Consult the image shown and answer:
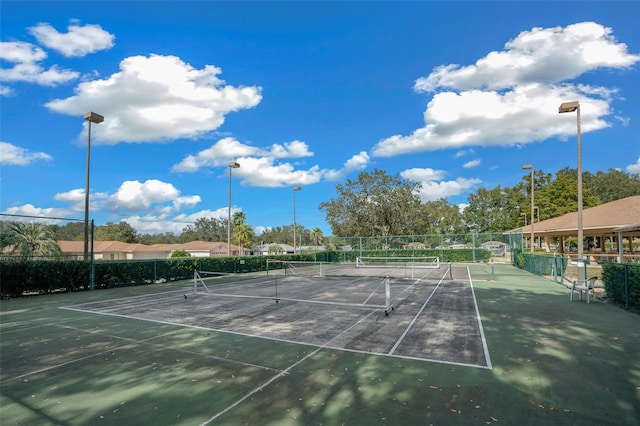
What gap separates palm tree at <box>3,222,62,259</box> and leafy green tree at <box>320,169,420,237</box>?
3367cm

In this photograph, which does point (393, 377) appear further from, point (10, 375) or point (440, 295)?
point (440, 295)

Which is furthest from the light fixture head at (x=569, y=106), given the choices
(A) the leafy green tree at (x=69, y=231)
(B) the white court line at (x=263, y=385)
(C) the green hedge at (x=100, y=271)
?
(A) the leafy green tree at (x=69, y=231)

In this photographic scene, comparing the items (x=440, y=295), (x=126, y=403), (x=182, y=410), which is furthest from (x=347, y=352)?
(x=440, y=295)

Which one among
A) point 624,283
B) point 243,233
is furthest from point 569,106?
point 243,233

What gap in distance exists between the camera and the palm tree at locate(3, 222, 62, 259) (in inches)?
547

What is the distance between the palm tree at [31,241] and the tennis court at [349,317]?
4.63m

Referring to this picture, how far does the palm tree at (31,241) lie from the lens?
45.6ft

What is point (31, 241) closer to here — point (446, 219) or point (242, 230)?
point (242, 230)

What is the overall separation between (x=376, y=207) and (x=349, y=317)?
35600 mm

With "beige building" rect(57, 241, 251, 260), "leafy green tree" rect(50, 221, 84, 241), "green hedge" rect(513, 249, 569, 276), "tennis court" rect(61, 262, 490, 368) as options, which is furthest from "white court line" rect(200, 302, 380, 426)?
"beige building" rect(57, 241, 251, 260)

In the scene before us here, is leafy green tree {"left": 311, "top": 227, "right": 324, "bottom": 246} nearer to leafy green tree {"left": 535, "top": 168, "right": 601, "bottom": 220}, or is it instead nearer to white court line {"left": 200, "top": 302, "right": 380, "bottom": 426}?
leafy green tree {"left": 535, "top": 168, "right": 601, "bottom": 220}

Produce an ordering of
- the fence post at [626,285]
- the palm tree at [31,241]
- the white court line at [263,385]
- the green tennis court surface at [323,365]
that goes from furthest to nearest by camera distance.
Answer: the palm tree at [31,241] → the fence post at [626,285] → the green tennis court surface at [323,365] → the white court line at [263,385]

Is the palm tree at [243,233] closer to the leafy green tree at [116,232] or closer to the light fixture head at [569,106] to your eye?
the leafy green tree at [116,232]

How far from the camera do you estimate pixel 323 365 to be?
5785 millimetres
